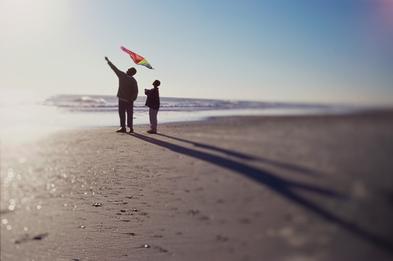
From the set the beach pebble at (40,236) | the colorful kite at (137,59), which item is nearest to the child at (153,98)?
the colorful kite at (137,59)

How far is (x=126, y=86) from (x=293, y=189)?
94 centimetres

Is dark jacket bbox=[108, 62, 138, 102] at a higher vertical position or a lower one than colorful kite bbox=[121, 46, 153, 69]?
lower

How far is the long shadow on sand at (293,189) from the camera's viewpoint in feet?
5.27

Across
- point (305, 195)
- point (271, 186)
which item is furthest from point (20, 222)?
point (305, 195)

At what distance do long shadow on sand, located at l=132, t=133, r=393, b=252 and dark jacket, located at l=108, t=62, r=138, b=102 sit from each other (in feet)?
1.20

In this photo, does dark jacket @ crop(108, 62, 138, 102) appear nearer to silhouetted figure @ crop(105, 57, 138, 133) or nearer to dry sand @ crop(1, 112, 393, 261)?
Result: silhouetted figure @ crop(105, 57, 138, 133)

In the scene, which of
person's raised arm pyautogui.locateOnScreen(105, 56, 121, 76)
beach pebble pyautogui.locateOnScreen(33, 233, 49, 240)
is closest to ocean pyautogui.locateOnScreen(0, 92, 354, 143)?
person's raised arm pyautogui.locateOnScreen(105, 56, 121, 76)

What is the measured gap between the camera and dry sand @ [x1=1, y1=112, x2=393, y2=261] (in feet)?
5.26

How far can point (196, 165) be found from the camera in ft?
10.8

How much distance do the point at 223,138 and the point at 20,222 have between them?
1.48 meters

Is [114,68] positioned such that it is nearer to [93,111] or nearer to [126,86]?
[126,86]

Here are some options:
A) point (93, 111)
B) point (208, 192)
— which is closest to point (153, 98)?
point (93, 111)

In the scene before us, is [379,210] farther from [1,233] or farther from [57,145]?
[57,145]

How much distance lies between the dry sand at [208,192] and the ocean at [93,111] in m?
0.06
